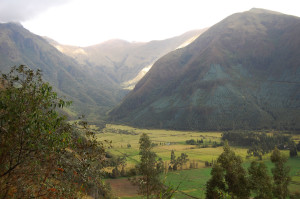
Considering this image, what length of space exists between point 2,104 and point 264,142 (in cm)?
14922

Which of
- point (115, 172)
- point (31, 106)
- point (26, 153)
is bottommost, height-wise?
point (115, 172)

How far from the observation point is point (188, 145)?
6245 inches

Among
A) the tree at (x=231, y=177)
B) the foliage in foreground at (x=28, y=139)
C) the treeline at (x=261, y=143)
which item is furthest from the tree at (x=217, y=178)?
the treeline at (x=261, y=143)

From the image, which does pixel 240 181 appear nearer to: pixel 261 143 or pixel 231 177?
pixel 231 177

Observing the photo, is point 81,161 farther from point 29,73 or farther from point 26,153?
point 29,73

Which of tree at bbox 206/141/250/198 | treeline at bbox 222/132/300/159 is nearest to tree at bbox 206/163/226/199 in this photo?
tree at bbox 206/141/250/198

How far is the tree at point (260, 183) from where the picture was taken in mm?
40156

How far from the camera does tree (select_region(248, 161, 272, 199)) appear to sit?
40.2 metres

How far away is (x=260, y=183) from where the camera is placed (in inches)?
1612

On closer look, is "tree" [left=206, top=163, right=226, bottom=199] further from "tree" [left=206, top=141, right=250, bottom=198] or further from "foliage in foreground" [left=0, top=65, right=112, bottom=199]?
"foliage in foreground" [left=0, top=65, right=112, bottom=199]

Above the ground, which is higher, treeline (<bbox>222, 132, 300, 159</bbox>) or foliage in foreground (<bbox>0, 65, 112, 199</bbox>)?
foliage in foreground (<bbox>0, 65, 112, 199</bbox>)

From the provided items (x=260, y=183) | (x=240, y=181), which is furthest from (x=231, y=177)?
(x=260, y=183)

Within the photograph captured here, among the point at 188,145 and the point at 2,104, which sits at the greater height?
the point at 2,104

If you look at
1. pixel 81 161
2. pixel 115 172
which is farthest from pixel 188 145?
pixel 81 161
